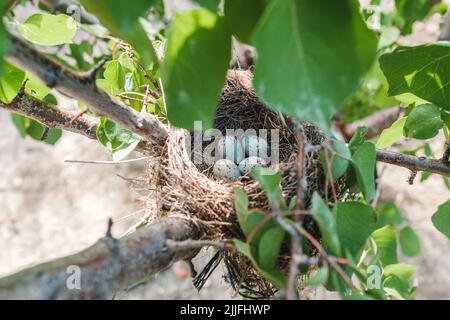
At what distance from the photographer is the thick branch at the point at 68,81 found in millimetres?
481

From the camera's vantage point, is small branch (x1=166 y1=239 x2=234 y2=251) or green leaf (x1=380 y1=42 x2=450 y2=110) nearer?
small branch (x1=166 y1=239 x2=234 y2=251)

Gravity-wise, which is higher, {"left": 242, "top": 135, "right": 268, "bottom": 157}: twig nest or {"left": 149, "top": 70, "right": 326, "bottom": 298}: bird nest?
{"left": 242, "top": 135, "right": 268, "bottom": 157}: twig nest

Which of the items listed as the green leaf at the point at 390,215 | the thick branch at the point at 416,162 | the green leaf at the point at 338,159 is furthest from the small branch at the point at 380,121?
the green leaf at the point at 338,159

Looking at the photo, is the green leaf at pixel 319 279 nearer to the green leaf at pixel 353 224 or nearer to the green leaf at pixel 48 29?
the green leaf at pixel 353 224

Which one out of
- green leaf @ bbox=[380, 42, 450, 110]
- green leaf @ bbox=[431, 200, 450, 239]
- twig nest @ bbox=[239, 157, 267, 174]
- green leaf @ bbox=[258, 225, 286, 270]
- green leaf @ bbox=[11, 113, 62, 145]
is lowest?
green leaf @ bbox=[258, 225, 286, 270]

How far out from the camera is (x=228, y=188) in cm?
87

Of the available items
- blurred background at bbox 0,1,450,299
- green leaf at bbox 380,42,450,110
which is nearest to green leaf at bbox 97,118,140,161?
green leaf at bbox 380,42,450,110

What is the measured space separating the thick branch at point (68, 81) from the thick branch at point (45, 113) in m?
0.15

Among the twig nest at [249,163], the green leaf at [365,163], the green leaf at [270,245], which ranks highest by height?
the twig nest at [249,163]

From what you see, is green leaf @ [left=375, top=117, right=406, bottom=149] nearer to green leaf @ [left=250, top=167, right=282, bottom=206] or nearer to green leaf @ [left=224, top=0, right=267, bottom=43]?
green leaf @ [left=250, top=167, right=282, bottom=206]

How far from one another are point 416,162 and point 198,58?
545 mm

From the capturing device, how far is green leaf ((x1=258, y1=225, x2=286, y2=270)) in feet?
1.84

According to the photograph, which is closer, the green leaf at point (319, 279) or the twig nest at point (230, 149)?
the green leaf at point (319, 279)

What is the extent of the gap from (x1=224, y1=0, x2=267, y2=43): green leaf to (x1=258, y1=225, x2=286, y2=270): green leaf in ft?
0.69
